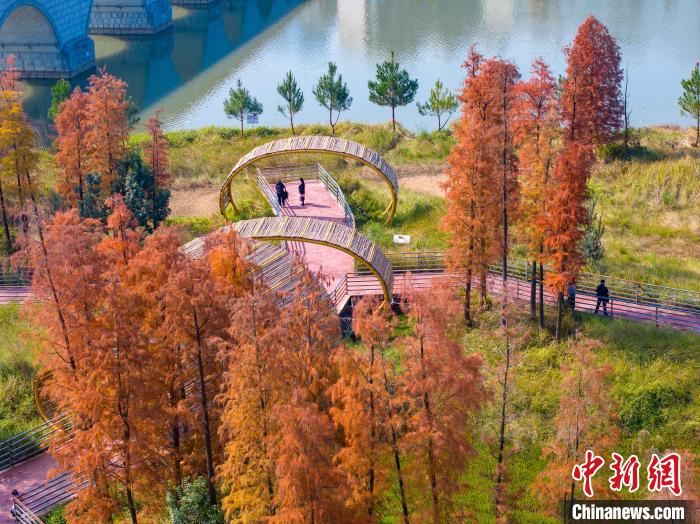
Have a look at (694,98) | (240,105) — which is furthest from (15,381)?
(694,98)

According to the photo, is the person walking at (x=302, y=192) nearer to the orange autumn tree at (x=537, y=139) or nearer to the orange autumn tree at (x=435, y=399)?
the orange autumn tree at (x=537, y=139)

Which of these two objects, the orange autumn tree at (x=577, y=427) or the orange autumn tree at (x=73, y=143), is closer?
the orange autumn tree at (x=577, y=427)

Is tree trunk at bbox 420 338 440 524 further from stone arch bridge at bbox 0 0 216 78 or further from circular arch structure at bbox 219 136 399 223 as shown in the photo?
stone arch bridge at bbox 0 0 216 78

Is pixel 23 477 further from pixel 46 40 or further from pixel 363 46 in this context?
pixel 363 46

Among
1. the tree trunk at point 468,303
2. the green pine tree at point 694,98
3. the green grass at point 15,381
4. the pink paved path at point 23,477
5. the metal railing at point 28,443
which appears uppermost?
the green pine tree at point 694,98

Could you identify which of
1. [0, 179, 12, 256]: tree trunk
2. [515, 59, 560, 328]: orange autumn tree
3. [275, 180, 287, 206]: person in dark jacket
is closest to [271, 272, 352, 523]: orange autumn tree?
[515, 59, 560, 328]: orange autumn tree

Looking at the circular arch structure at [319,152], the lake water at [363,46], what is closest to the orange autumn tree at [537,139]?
the circular arch structure at [319,152]

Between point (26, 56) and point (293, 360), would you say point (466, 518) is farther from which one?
point (26, 56)
